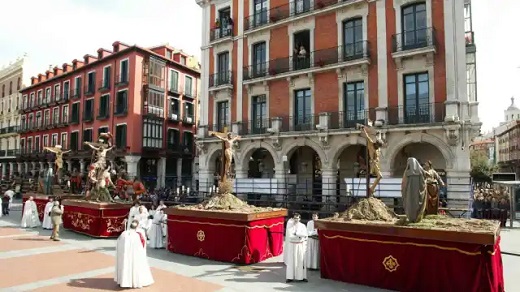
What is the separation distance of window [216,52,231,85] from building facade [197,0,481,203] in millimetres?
90

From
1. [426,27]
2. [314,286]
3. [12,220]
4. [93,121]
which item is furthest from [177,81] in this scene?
[314,286]

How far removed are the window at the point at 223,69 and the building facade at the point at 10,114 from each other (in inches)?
1382

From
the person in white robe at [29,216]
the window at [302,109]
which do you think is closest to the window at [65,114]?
the person in white robe at [29,216]

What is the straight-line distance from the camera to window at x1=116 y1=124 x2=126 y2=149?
32.7 metres

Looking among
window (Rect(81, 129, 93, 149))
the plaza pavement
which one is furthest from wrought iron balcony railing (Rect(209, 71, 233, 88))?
window (Rect(81, 129, 93, 149))

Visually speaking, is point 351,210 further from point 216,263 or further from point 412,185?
point 216,263

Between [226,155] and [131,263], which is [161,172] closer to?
[226,155]

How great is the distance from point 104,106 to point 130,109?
4.54 metres

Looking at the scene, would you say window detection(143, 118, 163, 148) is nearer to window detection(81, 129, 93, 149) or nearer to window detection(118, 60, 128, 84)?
window detection(118, 60, 128, 84)

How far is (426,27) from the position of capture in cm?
1877

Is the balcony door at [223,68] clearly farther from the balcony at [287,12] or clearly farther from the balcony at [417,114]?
the balcony at [417,114]

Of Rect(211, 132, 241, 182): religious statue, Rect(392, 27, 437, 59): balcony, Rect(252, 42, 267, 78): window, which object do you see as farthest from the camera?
Rect(252, 42, 267, 78): window

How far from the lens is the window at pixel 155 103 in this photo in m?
33.4

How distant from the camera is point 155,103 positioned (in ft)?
112
